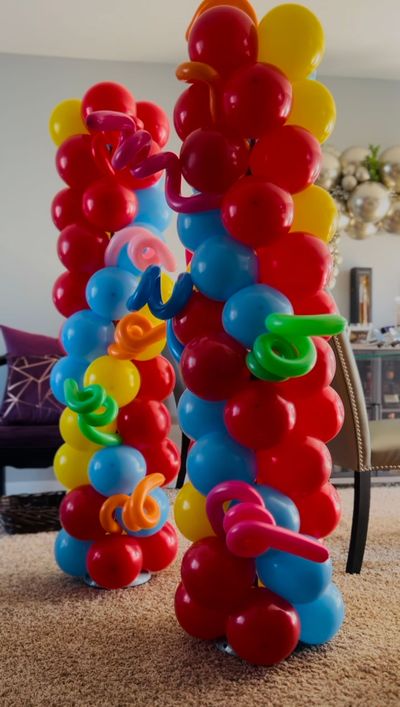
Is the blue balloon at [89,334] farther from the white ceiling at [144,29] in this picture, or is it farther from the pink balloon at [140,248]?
the white ceiling at [144,29]

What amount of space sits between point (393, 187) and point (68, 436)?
3.20 meters

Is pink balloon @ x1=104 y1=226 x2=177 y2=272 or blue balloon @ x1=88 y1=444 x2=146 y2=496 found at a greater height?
pink balloon @ x1=104 y1=226 x2=177 y2=272

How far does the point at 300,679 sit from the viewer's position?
1504 mm

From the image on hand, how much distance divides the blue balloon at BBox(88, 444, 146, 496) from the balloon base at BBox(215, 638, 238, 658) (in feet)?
1.78

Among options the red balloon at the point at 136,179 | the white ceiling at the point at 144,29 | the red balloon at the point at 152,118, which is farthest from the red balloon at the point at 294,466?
the white ceiling at the point at 144,29

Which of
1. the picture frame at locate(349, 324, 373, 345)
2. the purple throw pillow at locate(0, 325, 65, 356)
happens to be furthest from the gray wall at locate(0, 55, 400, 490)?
the picture frame at locate(349, 324, 373, 345)

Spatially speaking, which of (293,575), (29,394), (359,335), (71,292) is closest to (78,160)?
(71,292)

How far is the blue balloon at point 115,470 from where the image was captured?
2.03 metres

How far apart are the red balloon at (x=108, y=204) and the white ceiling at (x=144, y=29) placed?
6.93 ft

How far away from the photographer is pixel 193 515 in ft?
5.42

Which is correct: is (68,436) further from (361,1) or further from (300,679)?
(361,1)

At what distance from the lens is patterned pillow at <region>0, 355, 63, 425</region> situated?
11.8ft

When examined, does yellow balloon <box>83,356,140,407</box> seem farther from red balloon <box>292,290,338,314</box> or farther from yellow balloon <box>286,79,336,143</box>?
yellow balloon <box>286,79,336,143</box>

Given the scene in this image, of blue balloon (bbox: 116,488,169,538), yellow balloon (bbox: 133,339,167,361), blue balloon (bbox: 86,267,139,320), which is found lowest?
blue balloon (bbox: 116,488,169,538)
